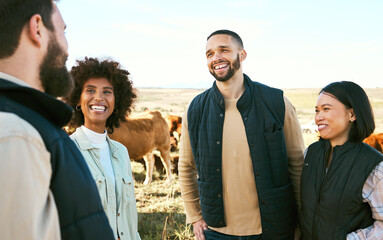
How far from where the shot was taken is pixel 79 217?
1097 mm

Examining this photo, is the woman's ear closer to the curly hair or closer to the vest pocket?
the vest pocket

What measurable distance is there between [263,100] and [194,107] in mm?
686

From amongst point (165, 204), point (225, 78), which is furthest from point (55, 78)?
point (165, 204)

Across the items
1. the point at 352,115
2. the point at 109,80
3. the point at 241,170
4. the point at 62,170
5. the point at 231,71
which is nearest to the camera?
the point at 62,170

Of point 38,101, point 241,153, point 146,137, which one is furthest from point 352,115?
point 146,137

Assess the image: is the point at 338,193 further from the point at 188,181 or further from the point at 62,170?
the point at 62,170

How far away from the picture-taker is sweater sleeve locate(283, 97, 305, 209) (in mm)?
2768

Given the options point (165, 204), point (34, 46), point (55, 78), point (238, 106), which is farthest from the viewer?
point (165, 204)

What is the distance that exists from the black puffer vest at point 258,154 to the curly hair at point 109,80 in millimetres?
1103

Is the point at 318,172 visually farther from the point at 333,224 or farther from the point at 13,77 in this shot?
the point at 13,77

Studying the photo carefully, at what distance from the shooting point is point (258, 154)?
8.54 ft

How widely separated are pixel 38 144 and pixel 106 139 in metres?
1.98

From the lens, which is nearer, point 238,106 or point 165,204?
point 238,106

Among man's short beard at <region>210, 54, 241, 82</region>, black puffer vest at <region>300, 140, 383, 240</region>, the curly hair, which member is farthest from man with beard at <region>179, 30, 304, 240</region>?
the curly hair
